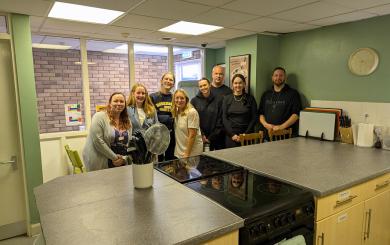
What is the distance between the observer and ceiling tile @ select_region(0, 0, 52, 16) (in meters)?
1.99

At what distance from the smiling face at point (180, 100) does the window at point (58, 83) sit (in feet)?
5.52

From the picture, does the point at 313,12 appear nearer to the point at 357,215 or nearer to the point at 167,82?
the point at 167,82

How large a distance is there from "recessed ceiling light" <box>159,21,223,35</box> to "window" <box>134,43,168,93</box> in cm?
106

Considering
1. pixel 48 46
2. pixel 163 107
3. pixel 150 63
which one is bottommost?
pixel 163 107

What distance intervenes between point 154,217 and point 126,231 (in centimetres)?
15

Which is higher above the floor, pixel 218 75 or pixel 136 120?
pixel 218 75

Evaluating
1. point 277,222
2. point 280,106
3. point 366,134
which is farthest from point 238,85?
point 277,222

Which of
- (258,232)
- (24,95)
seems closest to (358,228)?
(258,232)

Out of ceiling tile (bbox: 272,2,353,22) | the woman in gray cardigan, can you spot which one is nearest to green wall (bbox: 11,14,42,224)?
the woman in gray cardigan

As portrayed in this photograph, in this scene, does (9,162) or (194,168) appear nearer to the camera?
(194,168)

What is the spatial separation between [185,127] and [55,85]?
2.02m

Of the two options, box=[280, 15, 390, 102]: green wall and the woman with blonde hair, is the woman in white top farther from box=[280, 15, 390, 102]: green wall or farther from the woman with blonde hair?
box=[280, 15, 390, 102]: green wall

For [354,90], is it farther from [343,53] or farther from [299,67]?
[299,67]

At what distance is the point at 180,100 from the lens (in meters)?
2.67
